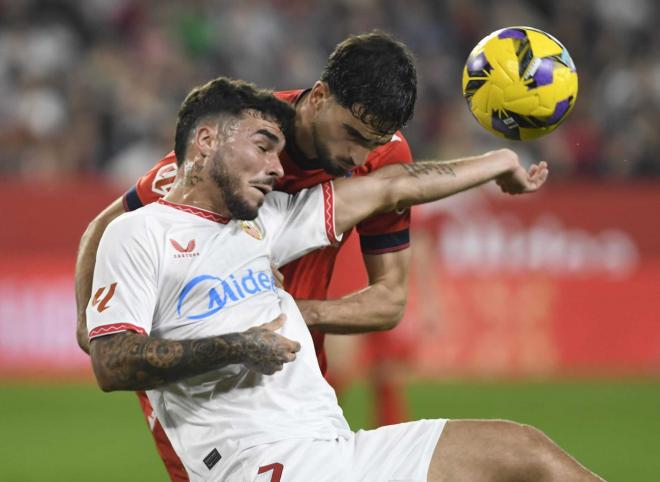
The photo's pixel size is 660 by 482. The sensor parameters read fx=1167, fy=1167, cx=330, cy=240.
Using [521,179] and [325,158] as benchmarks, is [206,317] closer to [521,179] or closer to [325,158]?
[325,158]

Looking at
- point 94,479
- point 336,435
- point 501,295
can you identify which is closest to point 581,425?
point 501,295

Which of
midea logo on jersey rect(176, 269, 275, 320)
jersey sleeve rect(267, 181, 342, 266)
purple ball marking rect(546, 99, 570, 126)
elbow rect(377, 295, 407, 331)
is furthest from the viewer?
elbow rect(377, 295, 407, 331)

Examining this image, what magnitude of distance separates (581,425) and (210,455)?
242 inches

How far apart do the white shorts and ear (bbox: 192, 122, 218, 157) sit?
41.3 inches

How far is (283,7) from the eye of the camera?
14.4 m

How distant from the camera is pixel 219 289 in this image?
3.93 meters

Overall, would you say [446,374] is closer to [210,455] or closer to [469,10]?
[469,10]

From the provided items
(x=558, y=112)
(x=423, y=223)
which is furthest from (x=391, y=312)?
(x=423, y=223)

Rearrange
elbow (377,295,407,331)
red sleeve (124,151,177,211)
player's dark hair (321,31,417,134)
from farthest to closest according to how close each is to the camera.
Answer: elbow (377,295,407,331) → red sleeve (124,151,177,211) → player's dark hair (321,31,417,134)

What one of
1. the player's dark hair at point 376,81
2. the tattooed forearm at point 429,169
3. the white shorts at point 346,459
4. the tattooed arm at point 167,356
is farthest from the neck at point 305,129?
the white shorts at point 346,459

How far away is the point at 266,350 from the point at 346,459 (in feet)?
1.57

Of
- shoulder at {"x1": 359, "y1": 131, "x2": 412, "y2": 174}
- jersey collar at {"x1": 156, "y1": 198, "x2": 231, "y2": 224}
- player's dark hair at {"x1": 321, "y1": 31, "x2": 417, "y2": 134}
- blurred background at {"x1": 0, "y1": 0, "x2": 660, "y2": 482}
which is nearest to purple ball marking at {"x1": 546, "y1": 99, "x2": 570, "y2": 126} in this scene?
Result: player's dark hair at {"x1": 321, "y1": 31, "x2": 417, "y2": 134}

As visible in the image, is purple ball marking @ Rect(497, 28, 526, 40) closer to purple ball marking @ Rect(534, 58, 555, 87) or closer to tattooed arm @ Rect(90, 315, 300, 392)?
purple ball marking @ Rect(534, 58, 555, 87)

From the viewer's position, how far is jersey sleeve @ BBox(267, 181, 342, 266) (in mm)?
4312
